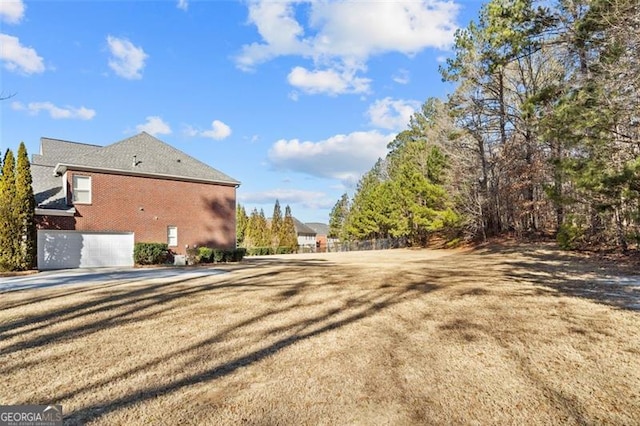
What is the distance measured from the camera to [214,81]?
17047 millimetres

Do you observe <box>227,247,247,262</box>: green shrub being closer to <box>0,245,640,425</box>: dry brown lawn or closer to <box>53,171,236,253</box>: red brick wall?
<box>53,171,236,253</box>: red brick wall

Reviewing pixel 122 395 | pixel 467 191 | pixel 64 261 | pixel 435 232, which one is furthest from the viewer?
pixel 435 232

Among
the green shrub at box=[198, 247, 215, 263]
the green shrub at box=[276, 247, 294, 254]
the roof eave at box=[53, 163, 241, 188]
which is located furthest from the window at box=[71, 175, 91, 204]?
the green shrub at box=[276, 247, 294, 254]

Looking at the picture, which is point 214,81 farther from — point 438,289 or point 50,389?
point 50,389

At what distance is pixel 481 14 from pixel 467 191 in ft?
38.2

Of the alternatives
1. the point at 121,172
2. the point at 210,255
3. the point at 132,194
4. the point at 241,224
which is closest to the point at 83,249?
the point at 132,194

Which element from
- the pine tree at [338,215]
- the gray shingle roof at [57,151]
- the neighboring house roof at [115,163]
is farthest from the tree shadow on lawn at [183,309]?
the pine tree at [338,215]

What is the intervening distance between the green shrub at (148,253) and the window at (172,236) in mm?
1312

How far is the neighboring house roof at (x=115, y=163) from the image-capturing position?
16891 millimetres

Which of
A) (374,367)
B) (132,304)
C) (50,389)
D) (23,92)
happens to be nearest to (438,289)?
(374,367)

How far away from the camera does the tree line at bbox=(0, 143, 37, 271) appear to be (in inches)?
534

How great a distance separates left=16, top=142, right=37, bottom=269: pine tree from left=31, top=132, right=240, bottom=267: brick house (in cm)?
108

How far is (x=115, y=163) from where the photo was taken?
58.2 feet

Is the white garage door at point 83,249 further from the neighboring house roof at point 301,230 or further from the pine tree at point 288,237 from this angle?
the neighboring house roof at point 301,230
